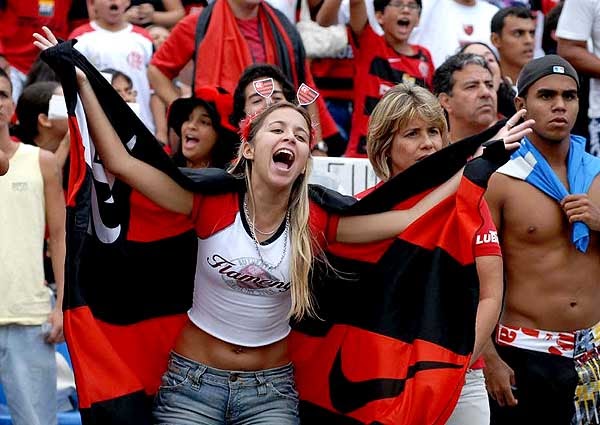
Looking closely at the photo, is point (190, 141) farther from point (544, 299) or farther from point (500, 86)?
point (500, 86)

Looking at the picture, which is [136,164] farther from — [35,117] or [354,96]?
[354,96]

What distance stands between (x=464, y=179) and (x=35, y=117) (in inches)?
147

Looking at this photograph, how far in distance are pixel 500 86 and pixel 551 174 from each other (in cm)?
214

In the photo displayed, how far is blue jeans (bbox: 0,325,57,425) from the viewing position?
6883 millimetres

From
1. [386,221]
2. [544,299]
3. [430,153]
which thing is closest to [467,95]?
[544,299]

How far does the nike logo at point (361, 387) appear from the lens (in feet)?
17.4

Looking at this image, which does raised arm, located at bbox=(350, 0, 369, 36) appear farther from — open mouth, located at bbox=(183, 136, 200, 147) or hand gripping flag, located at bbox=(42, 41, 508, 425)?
hand gripping flag, located at bbox=(42, 41, 508, 425)

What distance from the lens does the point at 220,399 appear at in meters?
5.17

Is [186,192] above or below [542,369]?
above

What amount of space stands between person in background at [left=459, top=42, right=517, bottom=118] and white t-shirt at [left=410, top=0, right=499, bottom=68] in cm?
93

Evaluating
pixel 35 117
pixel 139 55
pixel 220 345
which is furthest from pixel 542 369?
pixel 139 55

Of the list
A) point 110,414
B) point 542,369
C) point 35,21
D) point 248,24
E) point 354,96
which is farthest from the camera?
point 35,21

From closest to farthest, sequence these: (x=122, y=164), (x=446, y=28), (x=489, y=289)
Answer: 1. (x=122, y=164)
2. (x=489, y=289)
3. (x=446, y=28)

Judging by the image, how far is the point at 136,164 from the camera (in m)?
5.29
